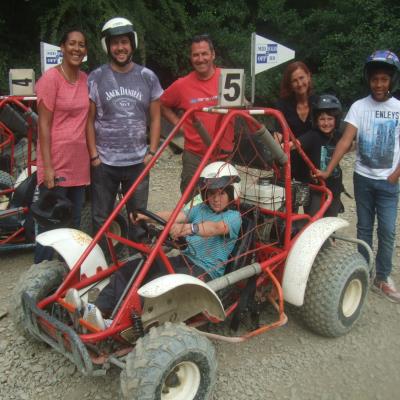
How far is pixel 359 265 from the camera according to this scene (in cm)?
342

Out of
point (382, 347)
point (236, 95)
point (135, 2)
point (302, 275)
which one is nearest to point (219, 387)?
point (302, 275)

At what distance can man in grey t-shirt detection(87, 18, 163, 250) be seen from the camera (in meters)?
3.57

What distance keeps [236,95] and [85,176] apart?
54.6 inches

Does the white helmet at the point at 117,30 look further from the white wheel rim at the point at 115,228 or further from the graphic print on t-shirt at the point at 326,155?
the white wheel rim at the point at 115,228

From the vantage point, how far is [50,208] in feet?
12.2

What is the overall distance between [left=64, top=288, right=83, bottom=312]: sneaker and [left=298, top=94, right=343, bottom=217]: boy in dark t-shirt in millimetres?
1841

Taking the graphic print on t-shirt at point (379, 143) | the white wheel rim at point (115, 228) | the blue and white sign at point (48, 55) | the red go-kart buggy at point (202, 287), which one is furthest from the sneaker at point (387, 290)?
the blue and white sign at point (48, 55)

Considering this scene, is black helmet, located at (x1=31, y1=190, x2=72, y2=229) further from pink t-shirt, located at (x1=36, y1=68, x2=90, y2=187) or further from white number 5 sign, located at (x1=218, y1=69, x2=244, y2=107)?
white number 5 sign, located at (x1=218, y1=69, x2=244, y2=107)

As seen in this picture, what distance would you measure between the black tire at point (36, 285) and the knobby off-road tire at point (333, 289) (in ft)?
5.17

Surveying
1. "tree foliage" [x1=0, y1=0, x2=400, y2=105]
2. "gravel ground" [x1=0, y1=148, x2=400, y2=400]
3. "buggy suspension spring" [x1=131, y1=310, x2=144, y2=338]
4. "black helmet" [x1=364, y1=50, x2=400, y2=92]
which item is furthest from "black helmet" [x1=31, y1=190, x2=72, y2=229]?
"tree foliage" [x1=0, y1=0, x2=400, y2=105]

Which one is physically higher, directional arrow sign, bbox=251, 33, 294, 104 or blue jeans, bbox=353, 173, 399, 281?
directional arrow sign, bbox=251, 33, 294, 104

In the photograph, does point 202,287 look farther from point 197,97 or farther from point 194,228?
point 197,97

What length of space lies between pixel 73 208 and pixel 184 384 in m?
1.78

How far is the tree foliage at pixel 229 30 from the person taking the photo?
760 centimetres
